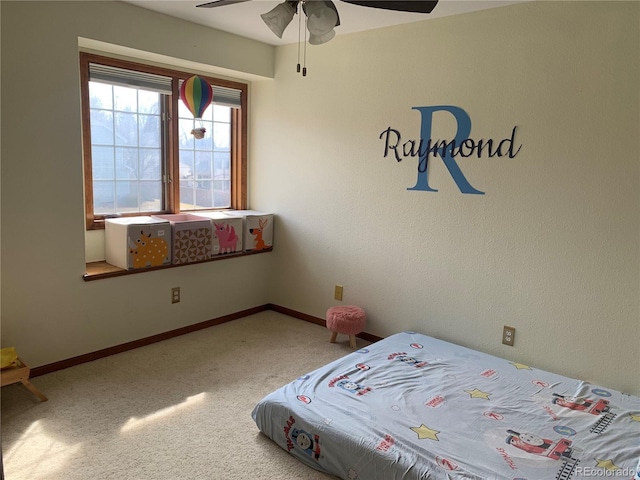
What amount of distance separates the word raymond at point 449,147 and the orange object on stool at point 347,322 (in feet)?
3.18

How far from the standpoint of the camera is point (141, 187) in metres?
3.69

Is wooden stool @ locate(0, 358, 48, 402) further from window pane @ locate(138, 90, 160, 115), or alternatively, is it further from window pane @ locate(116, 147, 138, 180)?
window pane @ locate(138, 90, 160, 115)

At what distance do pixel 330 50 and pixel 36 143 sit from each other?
81.5 inches

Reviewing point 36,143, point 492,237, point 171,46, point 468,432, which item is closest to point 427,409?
point 468,432

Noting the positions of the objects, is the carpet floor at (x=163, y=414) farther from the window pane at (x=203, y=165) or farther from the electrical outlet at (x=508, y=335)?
the window pane at (x=203, y=165)

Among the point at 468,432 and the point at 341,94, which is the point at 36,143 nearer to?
the point at 341,94

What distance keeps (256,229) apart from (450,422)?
2.29m

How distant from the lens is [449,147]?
10.3 ft

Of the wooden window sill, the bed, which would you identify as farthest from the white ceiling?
the bed

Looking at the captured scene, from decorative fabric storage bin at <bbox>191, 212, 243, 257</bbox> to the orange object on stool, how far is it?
96 cm

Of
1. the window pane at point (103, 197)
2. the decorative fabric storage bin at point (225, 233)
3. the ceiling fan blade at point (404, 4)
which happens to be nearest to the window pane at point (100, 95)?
the window pane at point (103, 197)

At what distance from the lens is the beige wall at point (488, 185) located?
102 inches

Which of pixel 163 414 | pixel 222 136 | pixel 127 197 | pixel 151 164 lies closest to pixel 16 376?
pixel 163 414

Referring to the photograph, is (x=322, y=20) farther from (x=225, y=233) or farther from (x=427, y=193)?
(x=225, y=233)
